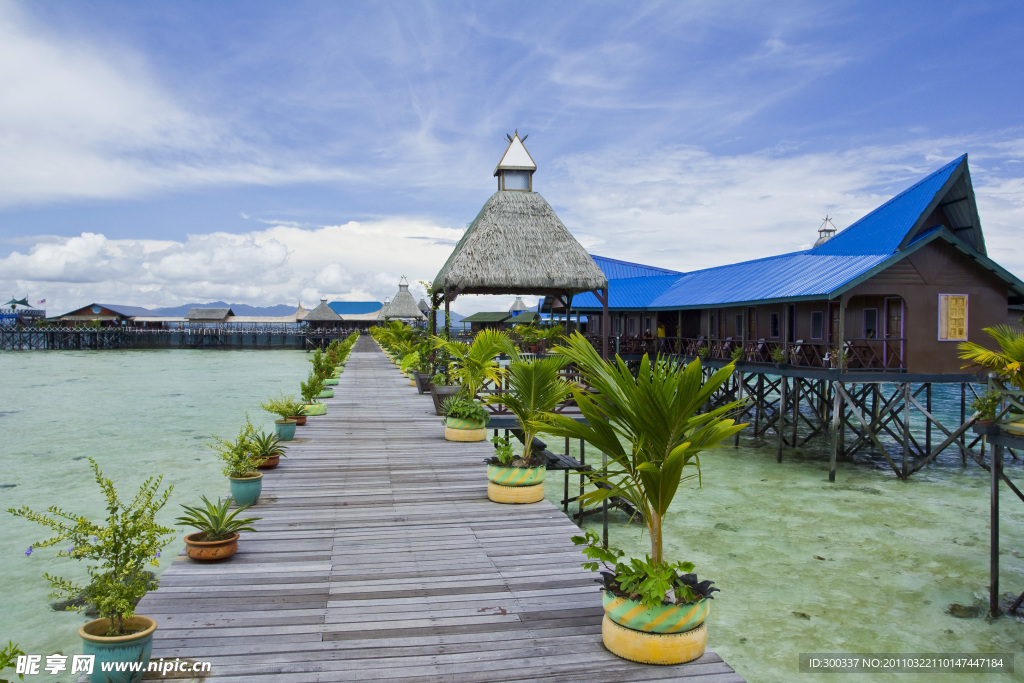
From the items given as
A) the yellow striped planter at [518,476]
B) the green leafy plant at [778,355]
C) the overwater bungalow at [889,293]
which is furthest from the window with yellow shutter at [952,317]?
the yellow striped planter at [518,476]

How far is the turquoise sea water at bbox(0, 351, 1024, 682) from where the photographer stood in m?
7.49

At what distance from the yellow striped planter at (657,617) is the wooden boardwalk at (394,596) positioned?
248 mm

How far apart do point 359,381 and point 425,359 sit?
4522 mm

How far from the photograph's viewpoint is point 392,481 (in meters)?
9.61

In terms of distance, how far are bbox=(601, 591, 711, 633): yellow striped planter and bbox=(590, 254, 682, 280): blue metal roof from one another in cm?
2883

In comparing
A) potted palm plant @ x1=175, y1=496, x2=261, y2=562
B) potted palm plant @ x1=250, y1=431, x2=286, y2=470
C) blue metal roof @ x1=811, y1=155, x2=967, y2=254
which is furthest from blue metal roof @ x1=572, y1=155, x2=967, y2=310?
potted palm plant @ x1=175, y1=496, x2=261, y2=562

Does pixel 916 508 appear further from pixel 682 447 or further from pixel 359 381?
pixel 359 381

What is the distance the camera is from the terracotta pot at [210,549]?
6121 millimetres

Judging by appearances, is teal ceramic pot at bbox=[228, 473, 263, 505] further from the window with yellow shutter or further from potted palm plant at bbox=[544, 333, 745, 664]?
the window with yellow shutter

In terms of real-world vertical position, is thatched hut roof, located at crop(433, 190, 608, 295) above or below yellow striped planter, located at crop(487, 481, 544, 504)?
above

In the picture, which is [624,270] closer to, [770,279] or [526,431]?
[770,279]

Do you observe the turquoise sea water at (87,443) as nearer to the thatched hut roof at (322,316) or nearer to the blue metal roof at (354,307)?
the thatched hut roof at (322,316)

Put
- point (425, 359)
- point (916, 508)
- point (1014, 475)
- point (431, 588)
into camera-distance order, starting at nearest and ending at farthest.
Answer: point (431, 588) → point (916, 508) → point (1014, 475) → point (425, 359)

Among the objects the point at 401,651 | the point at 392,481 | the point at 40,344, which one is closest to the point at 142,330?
the point at 40,344
